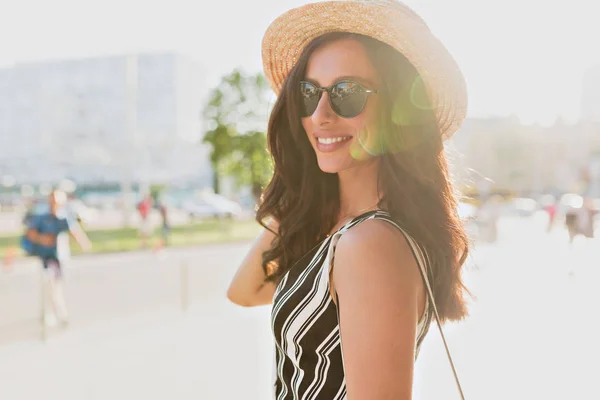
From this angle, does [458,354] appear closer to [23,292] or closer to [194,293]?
[194,293]

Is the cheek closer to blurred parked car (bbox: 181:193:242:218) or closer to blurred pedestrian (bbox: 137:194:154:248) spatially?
blurred pedestrian (bbox: 137:194:154:248)

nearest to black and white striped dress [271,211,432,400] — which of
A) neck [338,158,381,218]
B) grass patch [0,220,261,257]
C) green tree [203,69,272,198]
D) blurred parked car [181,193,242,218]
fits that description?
neck [338,158,381,218]

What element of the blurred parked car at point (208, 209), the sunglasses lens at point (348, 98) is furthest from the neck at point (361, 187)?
the blurred parked car at point (208, 209)

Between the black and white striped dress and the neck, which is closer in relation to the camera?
the black and white striped dress

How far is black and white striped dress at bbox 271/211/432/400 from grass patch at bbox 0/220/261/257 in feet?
45.9

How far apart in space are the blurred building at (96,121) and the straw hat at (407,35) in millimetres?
58352

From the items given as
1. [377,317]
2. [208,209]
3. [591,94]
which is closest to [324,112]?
[377,317]

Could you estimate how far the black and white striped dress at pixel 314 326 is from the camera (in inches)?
48.4

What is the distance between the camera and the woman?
1100 millimetres

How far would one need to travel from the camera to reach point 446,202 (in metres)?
1.44

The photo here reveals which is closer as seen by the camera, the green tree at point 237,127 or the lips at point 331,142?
the lips at point 331,142

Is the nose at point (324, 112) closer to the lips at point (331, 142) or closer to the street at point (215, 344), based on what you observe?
the lips at point (331, 142)

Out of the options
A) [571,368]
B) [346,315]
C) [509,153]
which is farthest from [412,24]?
[509,153]

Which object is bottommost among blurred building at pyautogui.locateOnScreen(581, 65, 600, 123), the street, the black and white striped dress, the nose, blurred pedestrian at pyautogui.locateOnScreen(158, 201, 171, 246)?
blurred pedestrian at pyautogui.locateOnScreen(158, 201, 171, 246)
